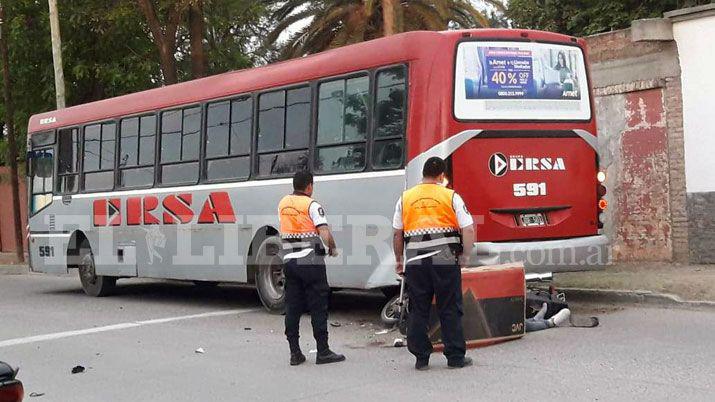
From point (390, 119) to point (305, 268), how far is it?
260 cm

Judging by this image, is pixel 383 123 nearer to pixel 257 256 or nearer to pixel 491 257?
pixel 491 257

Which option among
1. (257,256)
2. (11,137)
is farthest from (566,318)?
(11,137)

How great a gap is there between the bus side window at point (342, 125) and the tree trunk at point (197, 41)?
10.1 metres

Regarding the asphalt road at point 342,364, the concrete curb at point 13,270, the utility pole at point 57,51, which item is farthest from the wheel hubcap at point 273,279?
the concrete curb at point 13,270

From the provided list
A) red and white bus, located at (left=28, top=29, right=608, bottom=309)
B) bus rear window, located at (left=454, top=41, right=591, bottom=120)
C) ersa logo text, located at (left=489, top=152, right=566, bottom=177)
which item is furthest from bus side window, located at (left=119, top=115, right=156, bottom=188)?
ersa logo text, located at (left=489, top=152, right=566, bottom=177)

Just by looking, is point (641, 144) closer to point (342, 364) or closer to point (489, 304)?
point (489, 304)

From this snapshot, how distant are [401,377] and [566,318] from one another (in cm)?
274

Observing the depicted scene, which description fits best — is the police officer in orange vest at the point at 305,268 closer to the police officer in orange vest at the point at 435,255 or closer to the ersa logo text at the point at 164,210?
the police officer in orange vest at the point at 435,255

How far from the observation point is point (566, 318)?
30.7ft

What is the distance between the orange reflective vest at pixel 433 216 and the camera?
24.1ft

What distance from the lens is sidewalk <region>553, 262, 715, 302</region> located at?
35.6ft

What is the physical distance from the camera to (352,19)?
2278cm

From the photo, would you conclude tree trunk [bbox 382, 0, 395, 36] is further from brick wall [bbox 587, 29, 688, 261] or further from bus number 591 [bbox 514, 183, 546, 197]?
Answer: bus number 591 [bbox 514, 183, 546, 197]

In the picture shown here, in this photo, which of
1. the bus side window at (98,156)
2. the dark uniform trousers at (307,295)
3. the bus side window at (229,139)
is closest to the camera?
the dark uniform trousers at (307,295)
